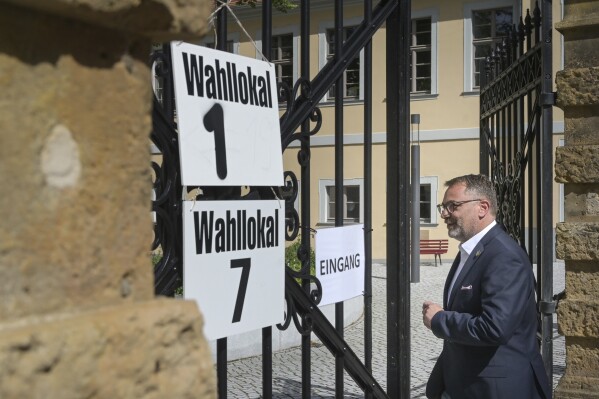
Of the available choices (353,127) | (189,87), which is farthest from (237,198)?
(353,127)

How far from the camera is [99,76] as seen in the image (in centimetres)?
129

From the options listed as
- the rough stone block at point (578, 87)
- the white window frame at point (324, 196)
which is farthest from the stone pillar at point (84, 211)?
the white window frame at point (324, 196)

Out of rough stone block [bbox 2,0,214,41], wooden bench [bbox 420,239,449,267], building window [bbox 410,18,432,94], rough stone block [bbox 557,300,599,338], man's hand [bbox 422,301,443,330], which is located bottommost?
wooden bench [bbox 420,239,449,267]

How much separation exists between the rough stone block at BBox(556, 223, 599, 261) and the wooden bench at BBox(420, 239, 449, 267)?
603 inches

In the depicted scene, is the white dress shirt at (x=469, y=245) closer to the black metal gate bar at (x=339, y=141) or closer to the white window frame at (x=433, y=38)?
the black metal gate bar at (x=339, y=141)

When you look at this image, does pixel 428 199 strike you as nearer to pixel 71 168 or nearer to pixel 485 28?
pixel 485 28

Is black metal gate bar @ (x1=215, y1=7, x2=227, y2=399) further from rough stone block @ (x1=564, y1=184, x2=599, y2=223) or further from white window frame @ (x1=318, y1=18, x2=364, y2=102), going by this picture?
white window frame @ (x1=318, y1=18, x2=364, y2=102)

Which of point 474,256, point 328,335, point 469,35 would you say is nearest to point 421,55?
point 469,35

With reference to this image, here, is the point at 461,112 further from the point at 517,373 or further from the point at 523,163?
the point at 517,373

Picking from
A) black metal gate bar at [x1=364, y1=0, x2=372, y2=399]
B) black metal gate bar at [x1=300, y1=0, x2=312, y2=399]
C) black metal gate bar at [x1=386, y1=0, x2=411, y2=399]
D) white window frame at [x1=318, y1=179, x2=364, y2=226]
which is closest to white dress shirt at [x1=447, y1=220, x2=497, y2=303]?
black metal gate bar at [x1=386, y1=0, x2=411, y2=399]

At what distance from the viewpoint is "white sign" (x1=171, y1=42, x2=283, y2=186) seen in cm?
270

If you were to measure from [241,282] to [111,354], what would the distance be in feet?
5.68

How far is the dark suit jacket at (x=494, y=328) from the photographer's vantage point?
3.78m

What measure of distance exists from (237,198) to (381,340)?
742 cm
